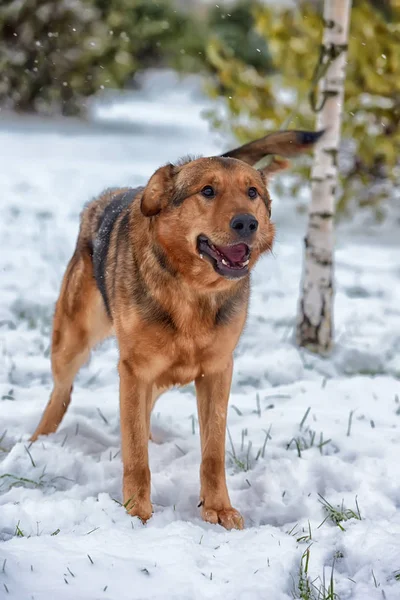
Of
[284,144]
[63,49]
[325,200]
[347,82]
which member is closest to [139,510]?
[284,144]

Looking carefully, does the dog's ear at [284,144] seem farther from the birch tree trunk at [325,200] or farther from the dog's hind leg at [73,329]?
the birch tree trunk at [325,200]

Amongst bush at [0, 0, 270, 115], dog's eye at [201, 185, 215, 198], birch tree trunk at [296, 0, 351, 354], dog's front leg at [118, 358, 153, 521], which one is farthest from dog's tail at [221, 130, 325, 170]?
bush at [0, 0, 270, 115]

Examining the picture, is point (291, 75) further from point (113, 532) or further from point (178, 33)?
point (178, 33)

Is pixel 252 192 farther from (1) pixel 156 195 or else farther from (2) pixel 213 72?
(2) pixel 213 72

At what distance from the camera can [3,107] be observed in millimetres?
19469

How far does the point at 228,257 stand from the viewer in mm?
3232

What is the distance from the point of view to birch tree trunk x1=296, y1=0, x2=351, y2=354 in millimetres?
5734

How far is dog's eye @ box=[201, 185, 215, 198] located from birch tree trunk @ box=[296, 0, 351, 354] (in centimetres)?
265

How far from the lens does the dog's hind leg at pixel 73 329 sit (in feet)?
13.9

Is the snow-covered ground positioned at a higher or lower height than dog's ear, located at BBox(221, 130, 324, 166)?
lower

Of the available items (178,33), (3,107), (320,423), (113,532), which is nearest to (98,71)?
(3,107)

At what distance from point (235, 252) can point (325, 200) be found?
2.87 meters

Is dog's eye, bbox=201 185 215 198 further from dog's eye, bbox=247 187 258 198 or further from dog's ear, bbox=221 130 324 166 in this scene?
dog's ear, bbox=221 130 324 166

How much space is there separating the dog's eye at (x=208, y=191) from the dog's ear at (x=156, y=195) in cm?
19
